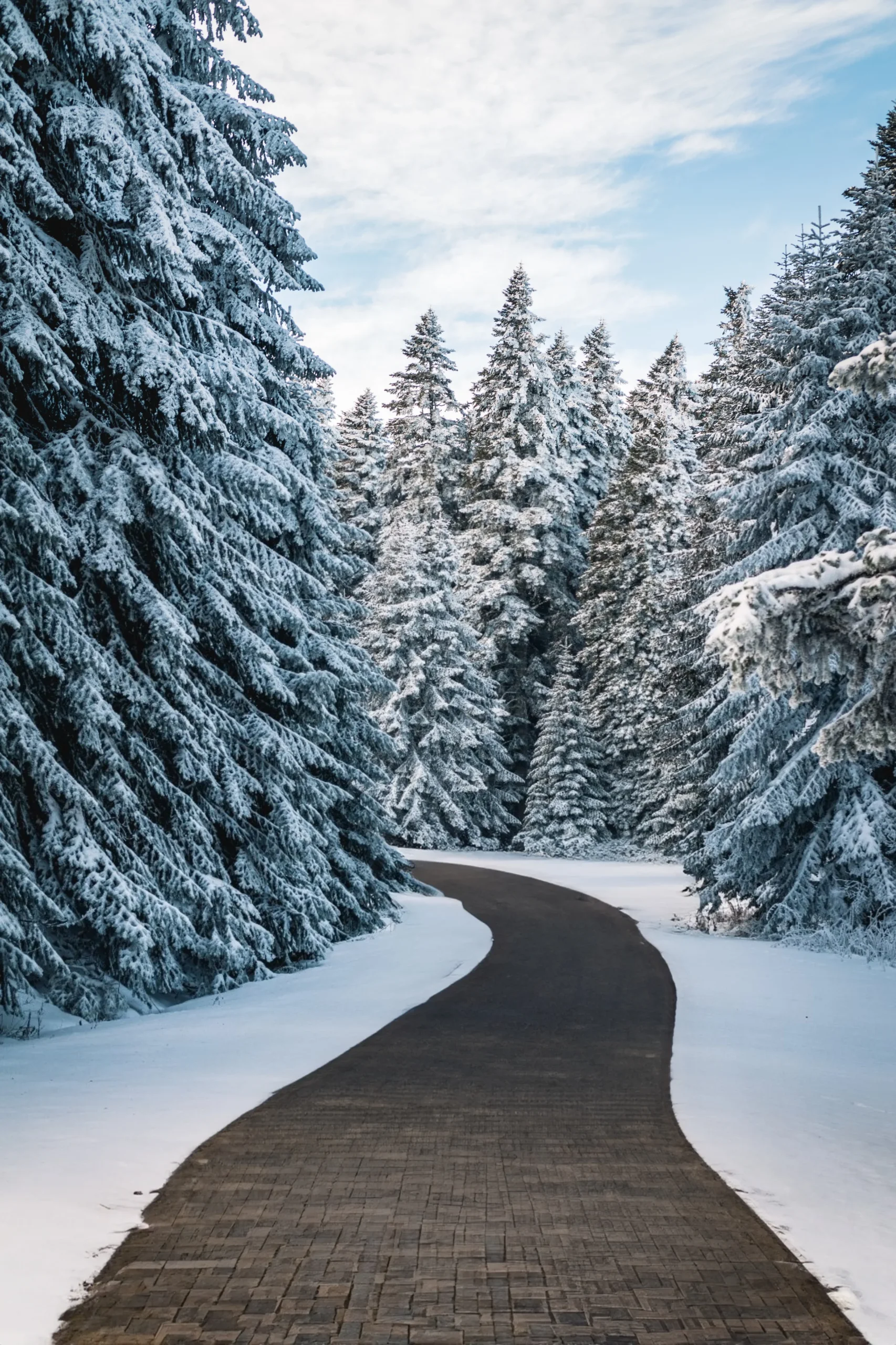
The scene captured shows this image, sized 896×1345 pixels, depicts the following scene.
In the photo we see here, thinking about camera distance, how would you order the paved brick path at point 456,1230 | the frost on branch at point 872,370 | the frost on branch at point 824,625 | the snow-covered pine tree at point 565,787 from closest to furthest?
the paved brick path at point 456,1230
the frost on branch at point 824,625
the frost on branch at point 872,370
the snow-covered pine tree at point 565,787

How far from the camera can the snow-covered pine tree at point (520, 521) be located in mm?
44000

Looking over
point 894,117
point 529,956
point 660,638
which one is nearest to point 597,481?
point 660,638

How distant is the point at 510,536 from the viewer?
146 feet

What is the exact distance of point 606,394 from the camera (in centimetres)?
5559

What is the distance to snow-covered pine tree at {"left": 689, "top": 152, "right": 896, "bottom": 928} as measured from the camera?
55.6ft

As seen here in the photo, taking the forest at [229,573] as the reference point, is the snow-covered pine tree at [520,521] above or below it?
above

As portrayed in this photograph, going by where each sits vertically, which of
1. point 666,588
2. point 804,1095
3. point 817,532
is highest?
point 666,588

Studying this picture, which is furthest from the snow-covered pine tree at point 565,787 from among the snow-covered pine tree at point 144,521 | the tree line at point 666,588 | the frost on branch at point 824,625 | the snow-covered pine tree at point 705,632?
the frost on branch at point 824,625

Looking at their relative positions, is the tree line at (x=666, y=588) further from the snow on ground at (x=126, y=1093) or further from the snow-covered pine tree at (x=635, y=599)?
the snow on ground at (x=126, y=1093)

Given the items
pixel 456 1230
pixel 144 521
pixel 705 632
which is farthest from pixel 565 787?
pixel 456 1230

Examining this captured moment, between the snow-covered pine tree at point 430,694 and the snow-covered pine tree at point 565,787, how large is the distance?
2099 mm

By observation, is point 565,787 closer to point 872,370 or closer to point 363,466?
point 363,466

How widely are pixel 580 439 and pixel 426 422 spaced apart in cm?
806

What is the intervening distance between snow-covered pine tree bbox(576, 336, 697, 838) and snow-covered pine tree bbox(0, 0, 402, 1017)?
2449 centimetres
